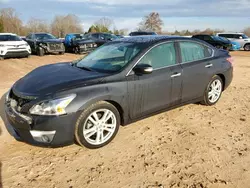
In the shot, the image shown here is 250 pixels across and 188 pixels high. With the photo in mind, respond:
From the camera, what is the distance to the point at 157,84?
3.54m

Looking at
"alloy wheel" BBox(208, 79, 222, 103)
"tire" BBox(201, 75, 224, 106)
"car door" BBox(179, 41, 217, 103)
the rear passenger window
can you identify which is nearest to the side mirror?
"car door" BBox(179, 41, 217, 103)

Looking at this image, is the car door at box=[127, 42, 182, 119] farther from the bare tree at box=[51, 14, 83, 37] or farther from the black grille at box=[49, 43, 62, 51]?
the bare tree at box=[51, 14, 83, 37]

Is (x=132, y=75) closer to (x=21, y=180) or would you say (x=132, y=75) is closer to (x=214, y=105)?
(x=21, y=180)

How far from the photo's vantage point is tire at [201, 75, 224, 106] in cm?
455

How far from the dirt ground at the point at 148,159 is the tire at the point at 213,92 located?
65 cm

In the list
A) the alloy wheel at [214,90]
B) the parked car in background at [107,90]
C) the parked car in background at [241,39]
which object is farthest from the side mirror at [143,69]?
the parked car in background at [241,39]

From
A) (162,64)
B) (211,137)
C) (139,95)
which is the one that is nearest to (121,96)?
(139,95)

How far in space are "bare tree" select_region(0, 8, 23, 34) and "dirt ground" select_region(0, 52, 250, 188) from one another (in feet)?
122

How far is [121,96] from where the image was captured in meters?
3.18

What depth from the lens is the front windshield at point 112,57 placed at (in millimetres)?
3477

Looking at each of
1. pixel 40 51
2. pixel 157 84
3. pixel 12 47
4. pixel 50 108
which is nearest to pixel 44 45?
pixel 40 51

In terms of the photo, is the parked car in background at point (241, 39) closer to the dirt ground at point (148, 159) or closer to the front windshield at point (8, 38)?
the front windshield at point (8, 38)

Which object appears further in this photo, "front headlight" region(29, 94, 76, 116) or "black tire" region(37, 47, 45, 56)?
"black tire" region(37, 47, 45, 56)

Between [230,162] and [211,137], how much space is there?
661 millimetres
